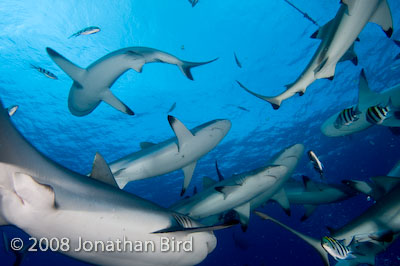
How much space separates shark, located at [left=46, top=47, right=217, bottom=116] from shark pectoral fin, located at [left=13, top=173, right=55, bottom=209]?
12.7 ft

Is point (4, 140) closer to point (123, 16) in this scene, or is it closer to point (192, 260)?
point (192, 260)

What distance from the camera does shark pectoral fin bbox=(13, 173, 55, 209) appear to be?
1767 mm

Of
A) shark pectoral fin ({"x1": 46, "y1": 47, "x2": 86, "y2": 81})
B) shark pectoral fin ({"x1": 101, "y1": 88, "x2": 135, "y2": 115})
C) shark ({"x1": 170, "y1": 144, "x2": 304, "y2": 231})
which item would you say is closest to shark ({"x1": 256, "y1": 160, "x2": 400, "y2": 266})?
shark ({"x1": 170, "y1": 144, "x2": 304, "y2": 231})

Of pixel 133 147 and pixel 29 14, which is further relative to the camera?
pixel 133 147

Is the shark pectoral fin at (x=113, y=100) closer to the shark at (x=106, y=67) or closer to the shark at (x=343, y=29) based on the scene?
the shark at (x=106, y=67)

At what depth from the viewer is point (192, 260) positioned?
314cm

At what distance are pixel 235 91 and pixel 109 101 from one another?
54.0 feet

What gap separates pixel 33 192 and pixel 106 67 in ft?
13.4

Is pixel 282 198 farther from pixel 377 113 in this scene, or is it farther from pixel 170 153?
pixel 170 153

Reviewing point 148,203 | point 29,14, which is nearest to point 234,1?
point 29,14

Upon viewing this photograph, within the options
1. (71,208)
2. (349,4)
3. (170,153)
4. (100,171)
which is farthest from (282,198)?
(71,208)

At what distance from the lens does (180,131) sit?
16.1ft

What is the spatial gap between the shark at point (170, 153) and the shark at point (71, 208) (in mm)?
2320

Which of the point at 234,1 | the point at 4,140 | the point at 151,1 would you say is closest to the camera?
the point at 4,140
